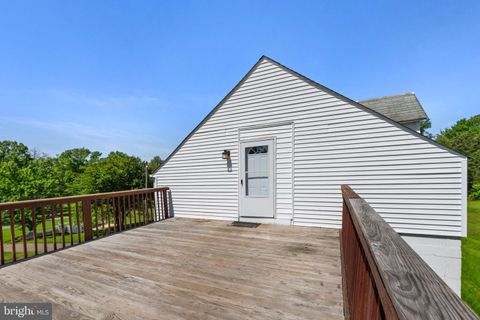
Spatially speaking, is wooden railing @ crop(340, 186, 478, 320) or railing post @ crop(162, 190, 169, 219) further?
railing post @ crop(162, 190, 169, 219)

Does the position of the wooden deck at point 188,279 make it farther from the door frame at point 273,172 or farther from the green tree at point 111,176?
the green tree at point 111,176

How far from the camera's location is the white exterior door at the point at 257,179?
4.80 meters

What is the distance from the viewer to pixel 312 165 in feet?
14.5

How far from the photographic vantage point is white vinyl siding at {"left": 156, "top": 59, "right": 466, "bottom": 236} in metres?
3.56

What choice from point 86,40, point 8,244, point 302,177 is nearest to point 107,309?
point 302,177

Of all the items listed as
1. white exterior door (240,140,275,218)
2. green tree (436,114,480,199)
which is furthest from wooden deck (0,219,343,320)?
green tree (436,114,480,199)

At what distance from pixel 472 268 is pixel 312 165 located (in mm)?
5961

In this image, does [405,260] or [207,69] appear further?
[207,69]

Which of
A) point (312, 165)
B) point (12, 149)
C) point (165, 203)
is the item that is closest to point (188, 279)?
point (312, 165)

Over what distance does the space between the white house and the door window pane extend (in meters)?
0.02

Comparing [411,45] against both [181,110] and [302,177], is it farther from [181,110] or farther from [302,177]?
[181,110]

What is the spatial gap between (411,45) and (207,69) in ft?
21.2

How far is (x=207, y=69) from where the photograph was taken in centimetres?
768

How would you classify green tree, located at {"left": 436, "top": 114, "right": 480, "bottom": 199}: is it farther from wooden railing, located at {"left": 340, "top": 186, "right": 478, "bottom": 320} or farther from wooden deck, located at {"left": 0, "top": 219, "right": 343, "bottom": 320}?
wooden railing, located at {"left": 340, "top": 186, "right": 478, "bottom": 320}
